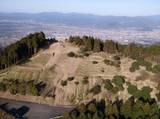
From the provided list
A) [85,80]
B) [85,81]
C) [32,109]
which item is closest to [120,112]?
[32,109]

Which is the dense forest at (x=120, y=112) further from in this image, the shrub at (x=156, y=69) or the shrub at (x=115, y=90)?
the shrub at (x=156, y=69)

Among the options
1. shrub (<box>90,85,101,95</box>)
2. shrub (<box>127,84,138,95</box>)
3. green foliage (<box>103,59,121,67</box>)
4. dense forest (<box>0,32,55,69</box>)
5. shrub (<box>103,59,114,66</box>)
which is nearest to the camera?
shrub (<box>127,84,138,95</box>)

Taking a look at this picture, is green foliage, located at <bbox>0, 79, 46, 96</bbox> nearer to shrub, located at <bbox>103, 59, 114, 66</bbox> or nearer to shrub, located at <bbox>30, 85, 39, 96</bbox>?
shrub, located at <bbox>30, 85, 39, 96</bbox>

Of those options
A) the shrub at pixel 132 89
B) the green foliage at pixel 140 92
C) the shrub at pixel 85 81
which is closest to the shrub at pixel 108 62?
the shrub at pixel 85 81

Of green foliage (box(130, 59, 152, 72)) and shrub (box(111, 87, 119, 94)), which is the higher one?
green foliage (box(130, 59, 152, 72))

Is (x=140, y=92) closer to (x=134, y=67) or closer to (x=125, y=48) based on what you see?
(x=134, y=67)

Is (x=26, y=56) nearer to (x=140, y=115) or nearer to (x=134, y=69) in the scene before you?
(x=134, y=69)

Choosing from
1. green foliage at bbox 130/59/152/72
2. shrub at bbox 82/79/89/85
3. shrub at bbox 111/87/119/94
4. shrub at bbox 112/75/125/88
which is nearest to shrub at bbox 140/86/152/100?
shrub at bbox 112/75/125/88
